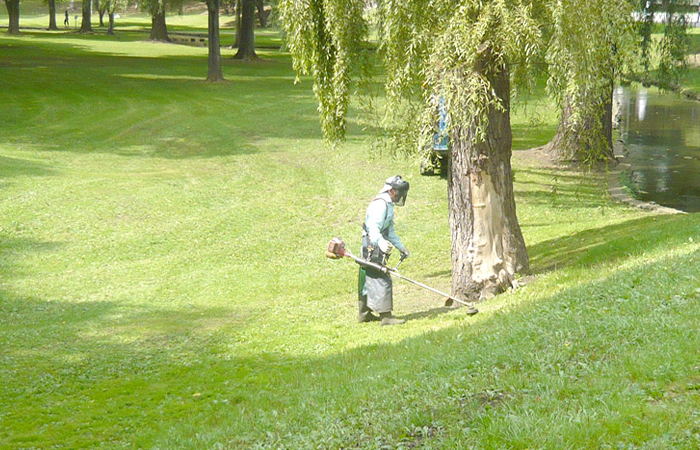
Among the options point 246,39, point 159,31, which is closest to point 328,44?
point 246,39

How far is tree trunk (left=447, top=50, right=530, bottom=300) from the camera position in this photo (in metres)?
11.1

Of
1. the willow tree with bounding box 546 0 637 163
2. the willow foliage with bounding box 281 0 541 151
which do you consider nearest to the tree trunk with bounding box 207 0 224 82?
the willow foliage with bounding box 281 0 541 151

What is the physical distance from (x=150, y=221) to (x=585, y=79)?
996 centimetres

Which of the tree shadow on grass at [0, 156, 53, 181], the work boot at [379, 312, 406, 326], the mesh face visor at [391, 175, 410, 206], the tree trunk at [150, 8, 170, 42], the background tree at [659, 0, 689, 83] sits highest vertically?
the tree trunk at [150, 8, 170, 42]

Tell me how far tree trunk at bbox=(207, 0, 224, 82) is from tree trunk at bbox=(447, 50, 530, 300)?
25053 millimetres

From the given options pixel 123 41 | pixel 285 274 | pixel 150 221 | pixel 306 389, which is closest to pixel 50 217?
pixel 150 221

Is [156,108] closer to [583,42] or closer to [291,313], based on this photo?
[291,313]

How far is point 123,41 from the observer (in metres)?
60.3

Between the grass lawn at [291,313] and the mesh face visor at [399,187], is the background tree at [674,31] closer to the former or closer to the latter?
the grass lawn at [291,313]

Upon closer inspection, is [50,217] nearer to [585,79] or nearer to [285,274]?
[285,274]

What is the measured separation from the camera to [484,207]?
443 inches

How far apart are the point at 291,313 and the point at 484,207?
10.1ft

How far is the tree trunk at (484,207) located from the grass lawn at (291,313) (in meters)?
0.56

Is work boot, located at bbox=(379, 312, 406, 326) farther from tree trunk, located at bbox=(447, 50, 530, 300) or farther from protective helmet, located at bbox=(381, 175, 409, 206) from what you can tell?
protective helmet, located at bbox=(381, 175, 409, 206)
